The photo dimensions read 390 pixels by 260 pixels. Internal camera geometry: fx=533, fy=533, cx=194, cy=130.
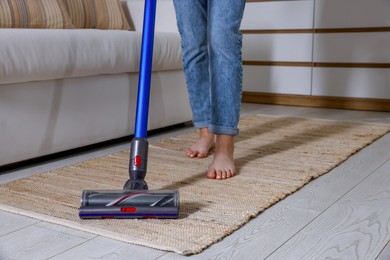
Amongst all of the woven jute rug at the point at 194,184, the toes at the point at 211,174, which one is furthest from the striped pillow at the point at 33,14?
the toes at the point at 211,174

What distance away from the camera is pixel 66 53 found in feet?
5.57

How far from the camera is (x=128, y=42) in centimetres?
196


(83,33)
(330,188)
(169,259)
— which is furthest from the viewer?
(83,33)

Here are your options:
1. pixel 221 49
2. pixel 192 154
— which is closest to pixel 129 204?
pixel 221 49

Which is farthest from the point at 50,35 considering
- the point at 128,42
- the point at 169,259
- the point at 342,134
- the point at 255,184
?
the point at 342,134

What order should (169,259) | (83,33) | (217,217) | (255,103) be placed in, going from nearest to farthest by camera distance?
(169,259)
(217,217)
(83,33)
(255,103)

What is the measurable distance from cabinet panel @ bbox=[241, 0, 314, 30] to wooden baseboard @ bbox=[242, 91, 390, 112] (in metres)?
0.43

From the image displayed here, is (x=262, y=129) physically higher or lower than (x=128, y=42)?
lower

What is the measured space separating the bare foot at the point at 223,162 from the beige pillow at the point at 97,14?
3.97 feet

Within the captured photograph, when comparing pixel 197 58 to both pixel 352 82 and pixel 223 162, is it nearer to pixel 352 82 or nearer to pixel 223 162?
pixel 223 162

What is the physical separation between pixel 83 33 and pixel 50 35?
0.16 meters

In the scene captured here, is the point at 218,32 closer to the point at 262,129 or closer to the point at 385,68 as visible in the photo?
the point at 262,129

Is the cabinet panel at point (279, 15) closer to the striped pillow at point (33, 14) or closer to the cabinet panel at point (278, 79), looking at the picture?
the cabinet panel at point (278, 79)

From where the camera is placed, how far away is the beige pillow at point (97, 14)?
7.98 ft
